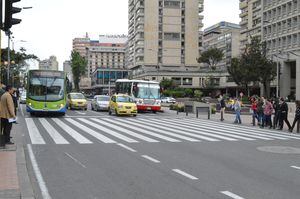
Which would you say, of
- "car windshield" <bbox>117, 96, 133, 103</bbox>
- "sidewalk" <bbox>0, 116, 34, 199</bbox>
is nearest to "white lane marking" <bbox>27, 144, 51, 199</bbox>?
"sidewalk" <bbox>0, 116, 34, 199</bbox>

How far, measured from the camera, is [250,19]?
12925 centimetres

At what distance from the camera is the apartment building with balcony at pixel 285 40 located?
7994cm

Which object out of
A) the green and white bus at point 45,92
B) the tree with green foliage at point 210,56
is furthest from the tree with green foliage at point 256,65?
the green and white bus at point 45,92

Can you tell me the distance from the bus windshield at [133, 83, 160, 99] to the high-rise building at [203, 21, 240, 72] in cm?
9353

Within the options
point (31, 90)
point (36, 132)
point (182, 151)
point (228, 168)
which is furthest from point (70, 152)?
point (31, 90)

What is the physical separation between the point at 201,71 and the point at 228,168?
114016 mm

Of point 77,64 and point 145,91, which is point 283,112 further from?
point 77,64

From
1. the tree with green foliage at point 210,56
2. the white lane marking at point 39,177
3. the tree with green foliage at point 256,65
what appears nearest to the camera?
the white lane marking at point 39,177

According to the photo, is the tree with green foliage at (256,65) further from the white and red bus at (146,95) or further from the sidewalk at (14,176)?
the sidewalk at (14,176)

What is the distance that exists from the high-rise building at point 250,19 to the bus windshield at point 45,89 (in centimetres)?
9145

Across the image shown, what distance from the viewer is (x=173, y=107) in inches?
1847

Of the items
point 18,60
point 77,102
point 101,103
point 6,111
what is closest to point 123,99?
point 101,103

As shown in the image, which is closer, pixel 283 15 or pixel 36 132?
pixel 36 132

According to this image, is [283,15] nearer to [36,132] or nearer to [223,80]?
[223,80]
